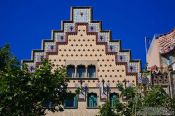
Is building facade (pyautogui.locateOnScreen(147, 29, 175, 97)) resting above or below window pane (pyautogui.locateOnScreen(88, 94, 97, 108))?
above

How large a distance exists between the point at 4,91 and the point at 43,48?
12078 mm

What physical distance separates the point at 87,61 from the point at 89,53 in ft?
2.25

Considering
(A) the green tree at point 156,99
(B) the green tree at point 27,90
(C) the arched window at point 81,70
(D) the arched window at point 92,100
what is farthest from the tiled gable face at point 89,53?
(B) the green tree at point 27,90

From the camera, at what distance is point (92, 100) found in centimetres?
3250

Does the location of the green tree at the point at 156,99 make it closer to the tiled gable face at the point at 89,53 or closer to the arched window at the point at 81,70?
the tiled gable face at the point at 89,53

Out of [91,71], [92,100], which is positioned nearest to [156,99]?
[92,100]

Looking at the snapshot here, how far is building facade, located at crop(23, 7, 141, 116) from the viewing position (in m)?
32.5

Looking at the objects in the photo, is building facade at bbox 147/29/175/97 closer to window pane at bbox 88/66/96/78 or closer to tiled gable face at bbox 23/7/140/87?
tiled gable face at bbox 23/7/140/87

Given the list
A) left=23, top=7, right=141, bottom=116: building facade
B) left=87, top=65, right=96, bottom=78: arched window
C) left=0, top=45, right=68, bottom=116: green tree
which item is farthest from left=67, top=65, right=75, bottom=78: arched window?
left=0, top=45, right=68, bottom=116: green tree

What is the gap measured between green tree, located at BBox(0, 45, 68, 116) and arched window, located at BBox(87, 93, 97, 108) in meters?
8.70

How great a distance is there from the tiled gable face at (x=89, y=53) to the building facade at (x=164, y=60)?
1862mm

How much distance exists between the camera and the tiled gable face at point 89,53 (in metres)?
33.2

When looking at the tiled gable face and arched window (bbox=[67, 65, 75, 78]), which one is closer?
the tiled gable face

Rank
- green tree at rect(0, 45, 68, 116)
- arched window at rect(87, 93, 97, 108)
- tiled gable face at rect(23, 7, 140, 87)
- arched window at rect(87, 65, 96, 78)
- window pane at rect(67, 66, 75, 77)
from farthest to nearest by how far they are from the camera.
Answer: window pane at rect(67, 66, 75, 77)
arched window at rect(87, 65, 96, 78)
tiled gable face at rect(23, 7, 140, 87)
arched window at rect(87, 93, 97, 108)
green tree at rect(0, 45, 68, 116)
